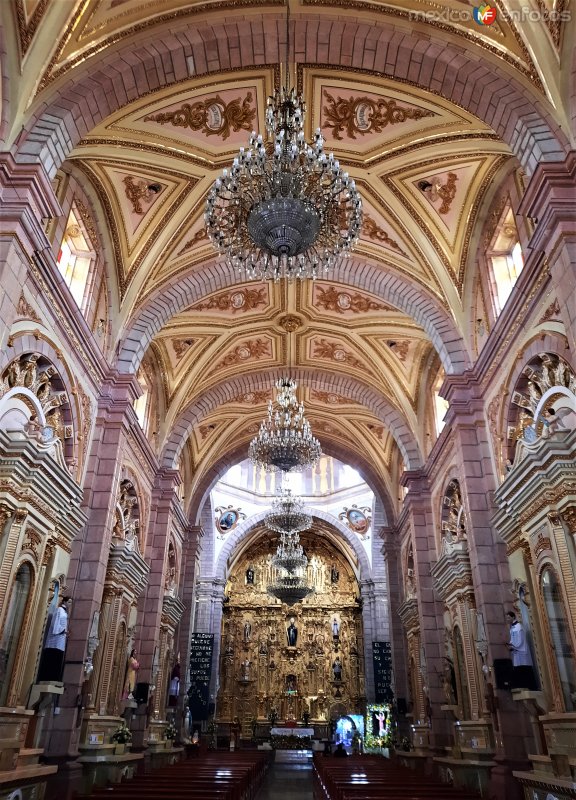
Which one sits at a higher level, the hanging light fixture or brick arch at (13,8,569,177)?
brick arch at (13,8,569,177)

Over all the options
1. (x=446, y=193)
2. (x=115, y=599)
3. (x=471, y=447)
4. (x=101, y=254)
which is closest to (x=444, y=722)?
(x=471, y=447)

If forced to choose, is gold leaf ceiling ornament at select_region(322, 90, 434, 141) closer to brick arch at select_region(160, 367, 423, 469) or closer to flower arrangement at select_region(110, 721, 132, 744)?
brick arch at select_region(160, 367, 423, 469)

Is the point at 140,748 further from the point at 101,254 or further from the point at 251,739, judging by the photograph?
the point at 251,739

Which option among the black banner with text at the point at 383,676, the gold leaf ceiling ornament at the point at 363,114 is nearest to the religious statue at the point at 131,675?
the black banner with text at the point at 383,676

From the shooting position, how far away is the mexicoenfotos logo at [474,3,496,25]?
8141mm

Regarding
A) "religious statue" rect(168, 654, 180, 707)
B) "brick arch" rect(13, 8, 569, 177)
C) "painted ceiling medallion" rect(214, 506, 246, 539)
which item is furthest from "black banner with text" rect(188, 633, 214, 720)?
"brick arch" rect(13, 8, 569, 177)

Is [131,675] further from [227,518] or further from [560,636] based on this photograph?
[227,518]

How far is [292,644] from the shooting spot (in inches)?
1148

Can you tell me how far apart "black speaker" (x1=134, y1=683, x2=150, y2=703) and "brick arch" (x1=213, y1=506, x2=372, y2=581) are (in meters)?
A: 14.6

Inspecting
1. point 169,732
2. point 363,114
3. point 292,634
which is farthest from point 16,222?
point 292,634

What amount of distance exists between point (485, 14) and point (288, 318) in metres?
8.96

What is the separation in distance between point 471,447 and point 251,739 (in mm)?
20778

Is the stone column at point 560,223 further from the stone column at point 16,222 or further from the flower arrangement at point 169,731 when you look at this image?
the flower arrangement at point 169,731

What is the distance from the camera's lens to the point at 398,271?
12.9m
